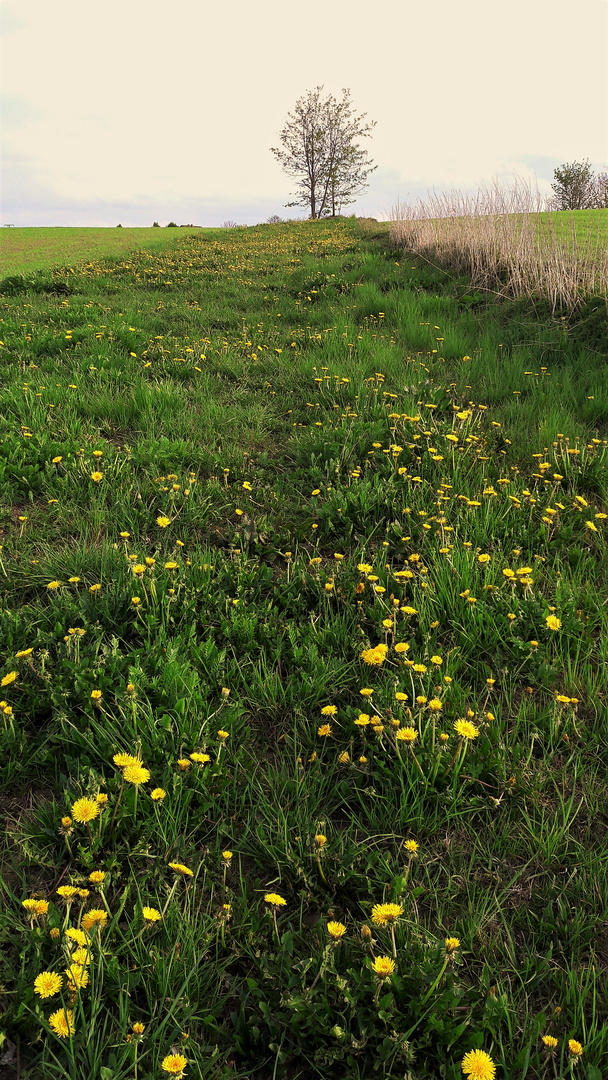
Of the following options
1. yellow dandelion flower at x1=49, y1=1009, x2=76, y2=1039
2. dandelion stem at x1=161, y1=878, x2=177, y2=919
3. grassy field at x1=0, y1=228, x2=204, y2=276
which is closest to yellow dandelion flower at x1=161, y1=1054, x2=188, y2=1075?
yellow dandelion flower at x1=49, y1=1009, x2=76, y2=1039

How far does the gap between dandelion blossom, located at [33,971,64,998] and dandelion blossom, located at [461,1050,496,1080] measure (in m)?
0.99

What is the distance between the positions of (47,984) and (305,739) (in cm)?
113

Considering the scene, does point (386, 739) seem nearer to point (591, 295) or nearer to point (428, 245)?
point (591, 295)

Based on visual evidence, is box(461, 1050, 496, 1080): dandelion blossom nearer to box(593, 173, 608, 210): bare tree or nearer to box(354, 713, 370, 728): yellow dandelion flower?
box(354, 713, 370, 728): yellow dandelion flower

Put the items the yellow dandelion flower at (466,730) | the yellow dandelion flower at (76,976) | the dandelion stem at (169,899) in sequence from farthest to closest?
the yellow dandelion flower at (466,730) < the dandelion stem at (169,899) < the yellow dandelion flower at (76,976)

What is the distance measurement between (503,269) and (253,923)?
8.97 metres

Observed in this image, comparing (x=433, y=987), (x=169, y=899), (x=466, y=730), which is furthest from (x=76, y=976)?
(x=466, y=730)

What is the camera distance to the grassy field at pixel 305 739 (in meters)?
1.41

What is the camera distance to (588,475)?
3680 millimetres

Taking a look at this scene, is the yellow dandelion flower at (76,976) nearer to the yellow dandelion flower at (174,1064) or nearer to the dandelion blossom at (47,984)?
the dandelion blossom at (47,984)

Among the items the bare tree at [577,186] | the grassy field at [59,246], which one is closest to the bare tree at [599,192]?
the bare tree at [577,186]

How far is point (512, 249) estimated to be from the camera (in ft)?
25.5

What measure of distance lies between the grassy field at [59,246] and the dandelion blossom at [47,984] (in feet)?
49.8

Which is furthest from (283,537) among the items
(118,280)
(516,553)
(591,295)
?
(118,280)
